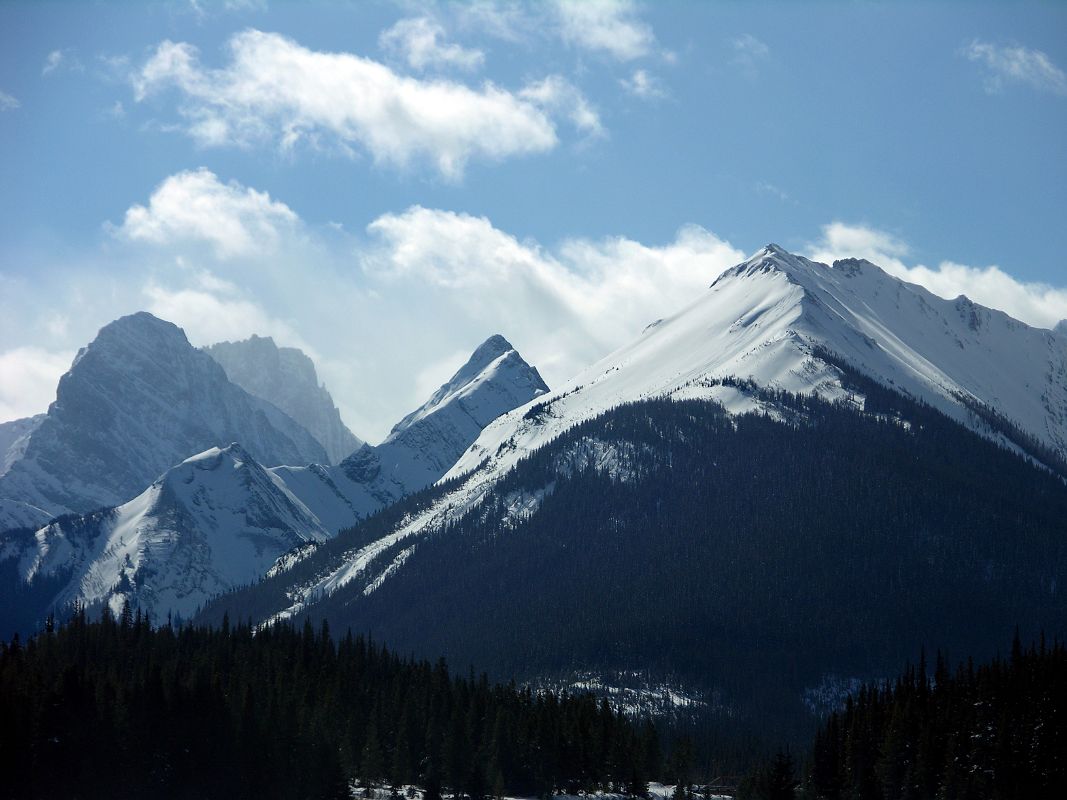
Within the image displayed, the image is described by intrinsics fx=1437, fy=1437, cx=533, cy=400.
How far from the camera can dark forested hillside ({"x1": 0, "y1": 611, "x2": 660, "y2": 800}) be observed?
475 ft

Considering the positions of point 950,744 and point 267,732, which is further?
point 267,732

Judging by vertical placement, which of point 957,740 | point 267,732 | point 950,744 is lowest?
point 267,732

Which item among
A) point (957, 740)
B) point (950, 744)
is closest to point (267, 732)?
point (950, 744)

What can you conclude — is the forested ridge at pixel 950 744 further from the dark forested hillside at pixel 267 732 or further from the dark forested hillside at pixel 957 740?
the dark forested hillside at pixel 267 732

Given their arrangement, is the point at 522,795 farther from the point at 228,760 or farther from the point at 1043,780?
the point at 1043,780

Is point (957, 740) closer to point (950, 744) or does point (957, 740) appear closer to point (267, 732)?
point (950, 744)

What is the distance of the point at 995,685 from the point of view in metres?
163

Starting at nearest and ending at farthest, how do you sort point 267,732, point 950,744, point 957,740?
point 950,744 < point 957,740 < point 267,732

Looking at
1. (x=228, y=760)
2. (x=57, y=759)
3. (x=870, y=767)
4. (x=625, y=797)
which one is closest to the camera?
(x=57, y=759)

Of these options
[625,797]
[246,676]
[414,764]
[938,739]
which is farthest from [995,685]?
[246,676]

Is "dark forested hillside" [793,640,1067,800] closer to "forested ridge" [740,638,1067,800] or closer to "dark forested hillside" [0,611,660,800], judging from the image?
"forested ridge" [740,638,1067,800]

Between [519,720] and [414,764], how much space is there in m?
17.8

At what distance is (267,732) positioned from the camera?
159 metres

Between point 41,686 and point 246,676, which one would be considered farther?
point 246,676
